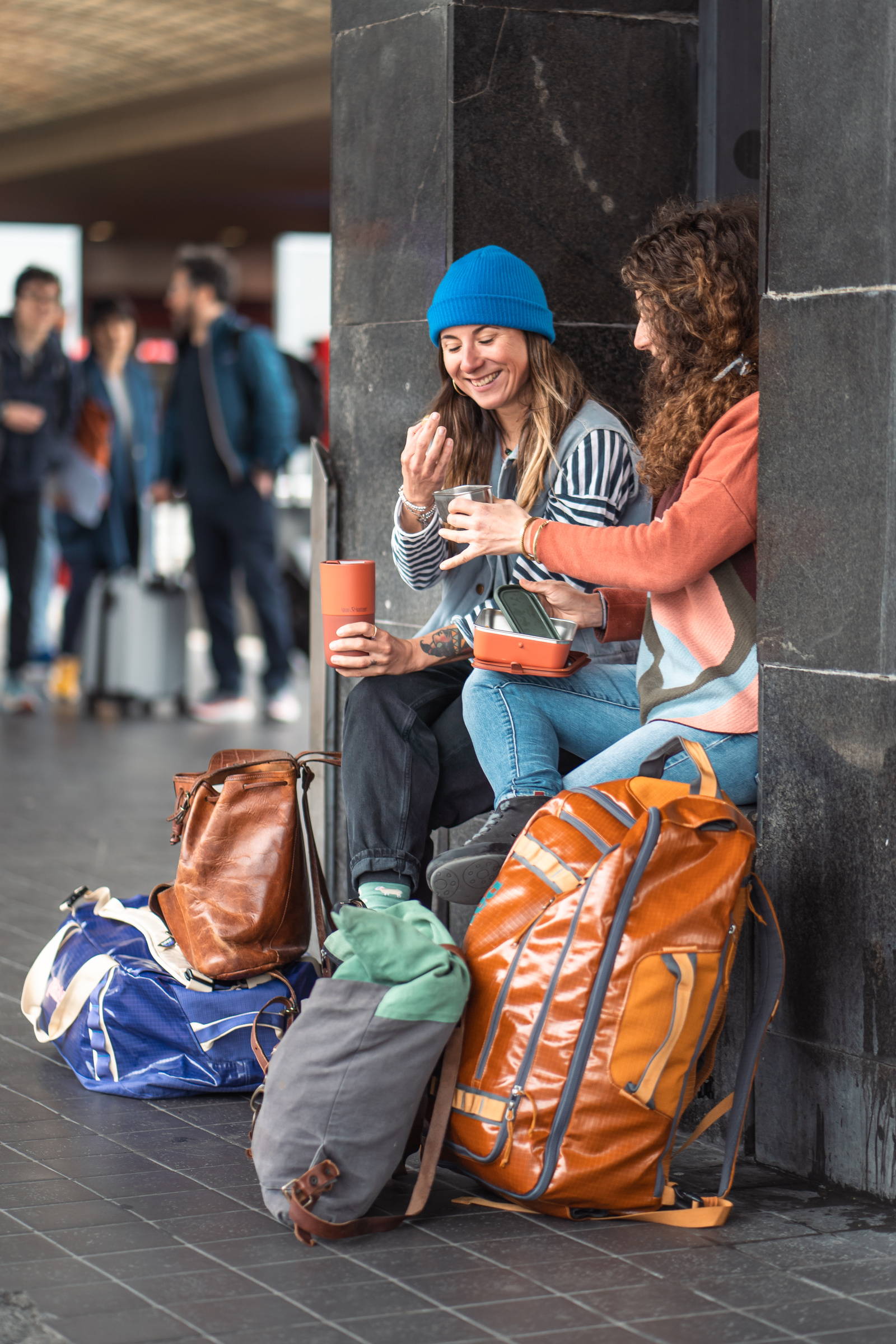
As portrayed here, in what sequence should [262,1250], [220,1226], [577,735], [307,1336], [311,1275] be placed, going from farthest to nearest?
1. [577,735]
2. [220,1226]
3. [262,1250]
4. [311,1275]
5. [307,1336]

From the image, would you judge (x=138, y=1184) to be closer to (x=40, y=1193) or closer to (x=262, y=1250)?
(x=40, y=1193)

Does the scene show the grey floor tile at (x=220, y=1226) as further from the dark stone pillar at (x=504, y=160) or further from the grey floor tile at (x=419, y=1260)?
the dark stone pillar at (x=504, y=160)

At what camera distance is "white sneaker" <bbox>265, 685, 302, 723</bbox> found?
32.3 feet

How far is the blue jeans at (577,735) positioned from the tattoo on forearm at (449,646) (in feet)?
1.02

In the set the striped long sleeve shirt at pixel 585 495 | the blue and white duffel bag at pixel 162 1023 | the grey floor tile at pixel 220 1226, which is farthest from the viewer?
the striped long sleeve shirt at pixel 585 495

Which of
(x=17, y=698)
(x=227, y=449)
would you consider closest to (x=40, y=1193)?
(x=227, y=449)

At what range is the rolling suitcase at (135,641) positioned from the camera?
10242mm

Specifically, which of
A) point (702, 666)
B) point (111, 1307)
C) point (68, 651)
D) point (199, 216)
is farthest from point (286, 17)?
point (111, 1307)

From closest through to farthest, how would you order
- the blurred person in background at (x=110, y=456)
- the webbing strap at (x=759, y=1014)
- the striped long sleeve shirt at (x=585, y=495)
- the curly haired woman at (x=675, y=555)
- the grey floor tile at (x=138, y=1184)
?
1. the webbing strap at (x=759, y=1014)
2. the grey floor tile at (x=138, y=1184)
3. the curly haired woman at (x=675, y=555)
4. the striped long sleeve shirt at (x=585, y=495)
5. the blurred person in background at (x=110, y=456)

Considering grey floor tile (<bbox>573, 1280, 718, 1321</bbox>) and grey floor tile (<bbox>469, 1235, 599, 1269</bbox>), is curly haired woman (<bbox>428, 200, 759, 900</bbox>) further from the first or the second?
grey floor tile (<bbox>573, 1280, 718, 1321</bbox>)

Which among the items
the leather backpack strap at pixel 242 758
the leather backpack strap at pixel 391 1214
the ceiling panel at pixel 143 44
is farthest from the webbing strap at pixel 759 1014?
the ceiling panel at pixel 143 44

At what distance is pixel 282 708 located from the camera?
32.4ft

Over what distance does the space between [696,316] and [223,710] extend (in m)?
6.82

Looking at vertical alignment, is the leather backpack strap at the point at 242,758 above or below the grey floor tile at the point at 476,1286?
above
